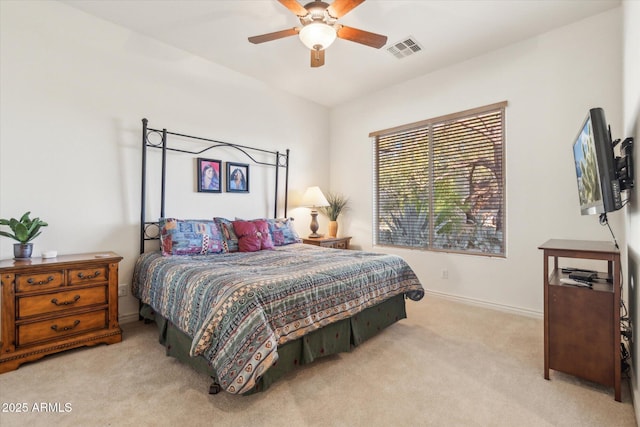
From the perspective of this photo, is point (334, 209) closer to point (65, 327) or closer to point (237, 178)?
point (237, 178)

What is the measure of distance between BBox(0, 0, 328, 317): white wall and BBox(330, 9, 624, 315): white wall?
2.59 meters

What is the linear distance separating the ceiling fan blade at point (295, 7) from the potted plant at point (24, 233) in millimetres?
2487

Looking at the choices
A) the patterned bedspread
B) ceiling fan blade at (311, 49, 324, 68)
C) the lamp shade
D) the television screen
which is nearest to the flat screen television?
the television screen

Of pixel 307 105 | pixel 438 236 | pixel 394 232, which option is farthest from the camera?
pixel 307 105

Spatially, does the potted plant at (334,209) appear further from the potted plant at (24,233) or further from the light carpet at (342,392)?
the potted plant at (24,233)

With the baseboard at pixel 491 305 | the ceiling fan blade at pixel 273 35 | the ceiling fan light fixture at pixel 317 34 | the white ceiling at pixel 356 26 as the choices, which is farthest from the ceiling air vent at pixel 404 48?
the baseboard at pixel 491 305

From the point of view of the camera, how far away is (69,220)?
2729mm

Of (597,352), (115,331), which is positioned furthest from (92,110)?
(597,352)

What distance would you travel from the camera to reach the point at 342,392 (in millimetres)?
1858

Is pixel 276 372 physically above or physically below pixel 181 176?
below

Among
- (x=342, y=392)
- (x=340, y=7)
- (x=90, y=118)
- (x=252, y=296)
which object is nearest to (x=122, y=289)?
(x=90, y=118)

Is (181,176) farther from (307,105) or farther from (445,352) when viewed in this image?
(445,352)

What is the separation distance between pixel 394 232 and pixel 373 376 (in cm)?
266

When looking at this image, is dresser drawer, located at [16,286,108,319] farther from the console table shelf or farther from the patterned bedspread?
the console table shelf
